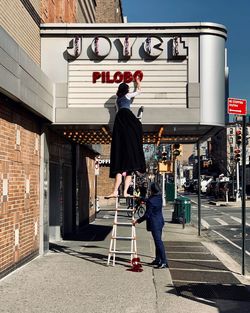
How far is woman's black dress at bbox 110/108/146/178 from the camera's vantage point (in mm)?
9703

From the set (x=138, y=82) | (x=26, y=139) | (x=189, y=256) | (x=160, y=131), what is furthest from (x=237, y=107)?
(x=189, y=256)

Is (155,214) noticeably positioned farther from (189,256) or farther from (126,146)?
(189,256)

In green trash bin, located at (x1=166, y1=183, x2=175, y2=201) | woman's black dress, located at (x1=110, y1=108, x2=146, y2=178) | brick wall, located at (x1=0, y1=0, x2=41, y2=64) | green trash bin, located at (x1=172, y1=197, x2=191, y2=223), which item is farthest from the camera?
green trash bin, located at (x1=166, y1=183, x2=175, y2=201)

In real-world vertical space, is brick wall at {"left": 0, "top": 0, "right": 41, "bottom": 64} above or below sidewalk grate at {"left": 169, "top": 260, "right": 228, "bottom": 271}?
above

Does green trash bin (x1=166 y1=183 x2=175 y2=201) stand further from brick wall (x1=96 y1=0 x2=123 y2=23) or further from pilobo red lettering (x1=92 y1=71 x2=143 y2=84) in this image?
pilobo red lettering (x1=92 y1=71 x2=143 y2=84)

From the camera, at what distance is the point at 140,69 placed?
11.5m

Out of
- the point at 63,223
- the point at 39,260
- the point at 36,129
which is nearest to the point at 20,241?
the point at 39,260

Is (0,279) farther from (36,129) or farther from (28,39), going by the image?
(28,39)

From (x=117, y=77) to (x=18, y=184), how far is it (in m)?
3.44

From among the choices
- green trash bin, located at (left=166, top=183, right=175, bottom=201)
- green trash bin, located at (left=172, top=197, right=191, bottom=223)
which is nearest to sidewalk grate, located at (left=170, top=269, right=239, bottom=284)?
green trash bin, located at (left=172, top=197, right=191, bottom=223)

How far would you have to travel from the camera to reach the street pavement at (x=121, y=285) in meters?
7.04

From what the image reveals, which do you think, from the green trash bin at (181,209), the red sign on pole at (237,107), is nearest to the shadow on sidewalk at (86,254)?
the red sign on pole at (237,107)

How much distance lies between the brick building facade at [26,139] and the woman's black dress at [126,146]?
5.15 feet

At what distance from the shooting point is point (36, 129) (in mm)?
11125
